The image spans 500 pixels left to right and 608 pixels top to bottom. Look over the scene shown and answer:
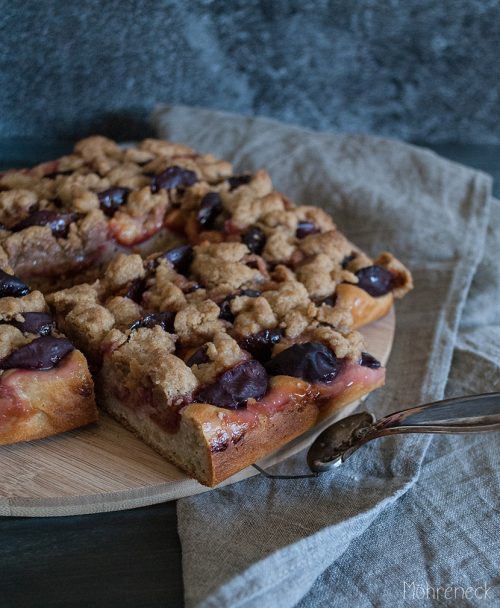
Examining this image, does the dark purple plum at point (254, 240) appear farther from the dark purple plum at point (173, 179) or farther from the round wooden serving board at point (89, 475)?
the round wooden serving board at point (89, 475)

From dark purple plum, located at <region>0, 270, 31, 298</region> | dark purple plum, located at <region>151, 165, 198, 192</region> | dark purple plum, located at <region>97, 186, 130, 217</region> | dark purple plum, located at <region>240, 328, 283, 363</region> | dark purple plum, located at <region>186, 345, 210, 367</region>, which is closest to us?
dark purple plum, located at <region>186, 345, 210, 367</region>

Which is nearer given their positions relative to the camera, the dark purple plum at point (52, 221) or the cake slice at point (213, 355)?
the cake slice at point (213, 355)

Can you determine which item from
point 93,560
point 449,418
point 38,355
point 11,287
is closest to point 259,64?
point 11,287

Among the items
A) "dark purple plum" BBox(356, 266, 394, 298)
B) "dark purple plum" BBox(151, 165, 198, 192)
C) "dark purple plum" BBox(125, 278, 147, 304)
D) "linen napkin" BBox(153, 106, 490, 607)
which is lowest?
"linen napkin" BBox(153, 106, 490, 607)

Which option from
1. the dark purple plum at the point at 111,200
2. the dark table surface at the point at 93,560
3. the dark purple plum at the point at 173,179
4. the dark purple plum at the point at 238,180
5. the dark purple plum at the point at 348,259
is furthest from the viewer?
the dark purple plum at the point at 238,180

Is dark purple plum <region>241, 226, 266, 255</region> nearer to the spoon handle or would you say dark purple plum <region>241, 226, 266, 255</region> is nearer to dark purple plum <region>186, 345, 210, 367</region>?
dark purple plum <region>186, 345, 210, 367</region>

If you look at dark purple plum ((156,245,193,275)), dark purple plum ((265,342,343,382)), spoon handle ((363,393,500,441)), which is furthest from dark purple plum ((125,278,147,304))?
spoon handle ((363,393,500,441))

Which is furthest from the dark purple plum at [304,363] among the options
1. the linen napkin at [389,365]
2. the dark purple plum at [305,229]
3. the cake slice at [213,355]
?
the dark purple plum at [305,229]
